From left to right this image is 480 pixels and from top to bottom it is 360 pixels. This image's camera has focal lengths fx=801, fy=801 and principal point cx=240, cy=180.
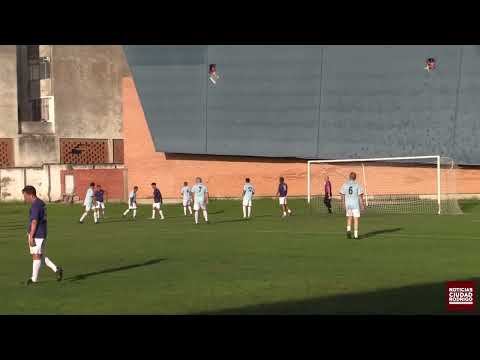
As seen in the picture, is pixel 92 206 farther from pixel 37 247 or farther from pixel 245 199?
pixel 37 247

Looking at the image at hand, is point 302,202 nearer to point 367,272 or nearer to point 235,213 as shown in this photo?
point 235,213

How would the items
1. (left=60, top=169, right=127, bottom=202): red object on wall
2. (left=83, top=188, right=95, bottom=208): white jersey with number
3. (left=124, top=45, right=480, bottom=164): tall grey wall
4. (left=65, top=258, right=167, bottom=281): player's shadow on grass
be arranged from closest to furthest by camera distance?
(left=65, top=258, right=167, bottom=281): player's shadow on grass < (left=83, top=188, right=95, bottom=208): white jersey with number < (left=124, top=45, right=480, bottom=164): tall grey wall < (left=60, top=169, right=127, bottom=202): red object on wall

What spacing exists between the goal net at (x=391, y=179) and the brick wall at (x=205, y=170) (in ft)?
0.31

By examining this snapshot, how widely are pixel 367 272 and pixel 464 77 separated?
3617 centimetres

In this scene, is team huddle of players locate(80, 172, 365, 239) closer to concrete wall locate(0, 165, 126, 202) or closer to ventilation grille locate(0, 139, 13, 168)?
concrete wall locate(0, 165, 126, 202)

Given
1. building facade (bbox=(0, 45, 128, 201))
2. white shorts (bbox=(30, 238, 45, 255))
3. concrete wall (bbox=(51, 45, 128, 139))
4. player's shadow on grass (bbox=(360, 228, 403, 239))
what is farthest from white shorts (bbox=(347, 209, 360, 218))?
concrete wall (bbox=(51, 45, 128, 139))

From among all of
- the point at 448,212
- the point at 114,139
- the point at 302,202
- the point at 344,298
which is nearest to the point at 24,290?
the point at 344,298

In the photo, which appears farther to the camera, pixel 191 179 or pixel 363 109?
pixel 191 179

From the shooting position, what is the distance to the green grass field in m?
13.8

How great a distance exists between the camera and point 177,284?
1622 centimetres

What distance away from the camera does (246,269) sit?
1858cm

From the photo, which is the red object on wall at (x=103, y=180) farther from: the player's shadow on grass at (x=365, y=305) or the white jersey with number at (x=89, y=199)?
the player's shadow on grass at (x=365, y=305)

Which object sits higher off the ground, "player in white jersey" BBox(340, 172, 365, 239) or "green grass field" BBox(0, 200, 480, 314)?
"player in white jersey" BBox(340, 172, 365, 239)

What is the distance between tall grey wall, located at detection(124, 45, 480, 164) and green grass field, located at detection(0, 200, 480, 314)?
20227 mm
